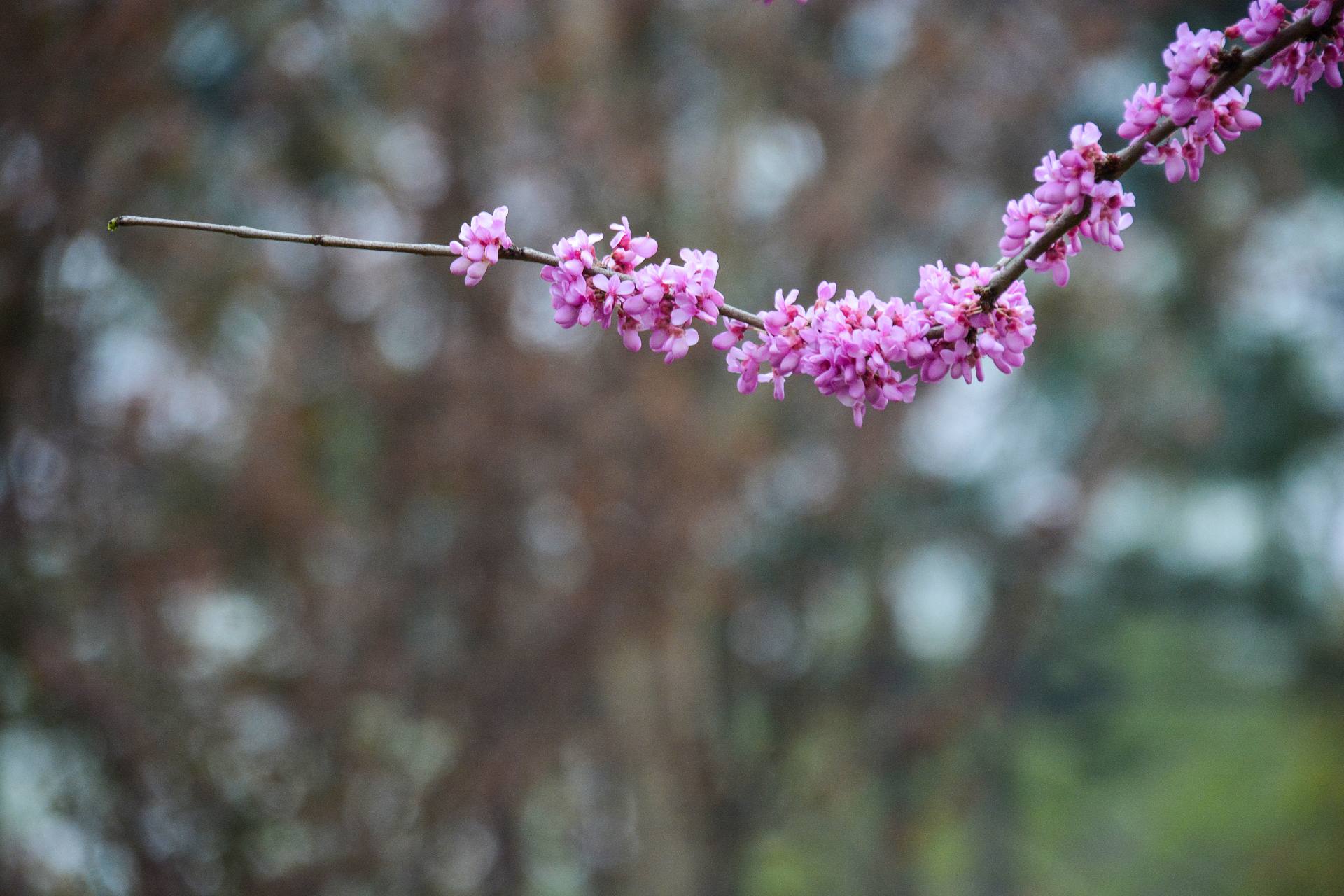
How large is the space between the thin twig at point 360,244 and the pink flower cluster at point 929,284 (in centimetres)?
1

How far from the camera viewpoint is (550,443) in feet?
21.8

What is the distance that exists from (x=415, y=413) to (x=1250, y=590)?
1127 cm

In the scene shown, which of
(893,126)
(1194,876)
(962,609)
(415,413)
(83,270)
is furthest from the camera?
(1194,876)

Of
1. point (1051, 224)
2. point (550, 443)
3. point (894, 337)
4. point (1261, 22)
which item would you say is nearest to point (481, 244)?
point (894, 337)

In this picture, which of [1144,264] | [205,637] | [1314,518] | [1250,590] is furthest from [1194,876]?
[205,637]

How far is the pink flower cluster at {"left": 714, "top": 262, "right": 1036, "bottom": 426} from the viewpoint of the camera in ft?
5.08

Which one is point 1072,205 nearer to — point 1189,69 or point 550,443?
point 1189,69

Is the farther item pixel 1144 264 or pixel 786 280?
pixel 1144 264

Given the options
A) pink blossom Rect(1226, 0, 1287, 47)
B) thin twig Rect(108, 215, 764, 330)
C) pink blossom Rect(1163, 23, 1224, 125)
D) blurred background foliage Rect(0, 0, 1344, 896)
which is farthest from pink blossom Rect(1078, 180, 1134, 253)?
blurred background foliage Rect(0, 0, 1344, 896)

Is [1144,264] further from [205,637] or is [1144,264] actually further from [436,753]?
[205,637]

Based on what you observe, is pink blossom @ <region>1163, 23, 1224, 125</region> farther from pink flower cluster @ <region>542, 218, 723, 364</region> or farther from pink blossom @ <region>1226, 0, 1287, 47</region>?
pink flower cluster @ <region>542, 218, 723, 364</region>

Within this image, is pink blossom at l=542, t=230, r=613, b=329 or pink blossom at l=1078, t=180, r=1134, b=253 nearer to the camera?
pink blossom at l=1078, t=180, r=1134, b=253

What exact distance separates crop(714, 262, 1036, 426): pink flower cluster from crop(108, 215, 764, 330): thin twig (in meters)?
0.05

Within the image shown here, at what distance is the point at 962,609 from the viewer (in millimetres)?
12188
